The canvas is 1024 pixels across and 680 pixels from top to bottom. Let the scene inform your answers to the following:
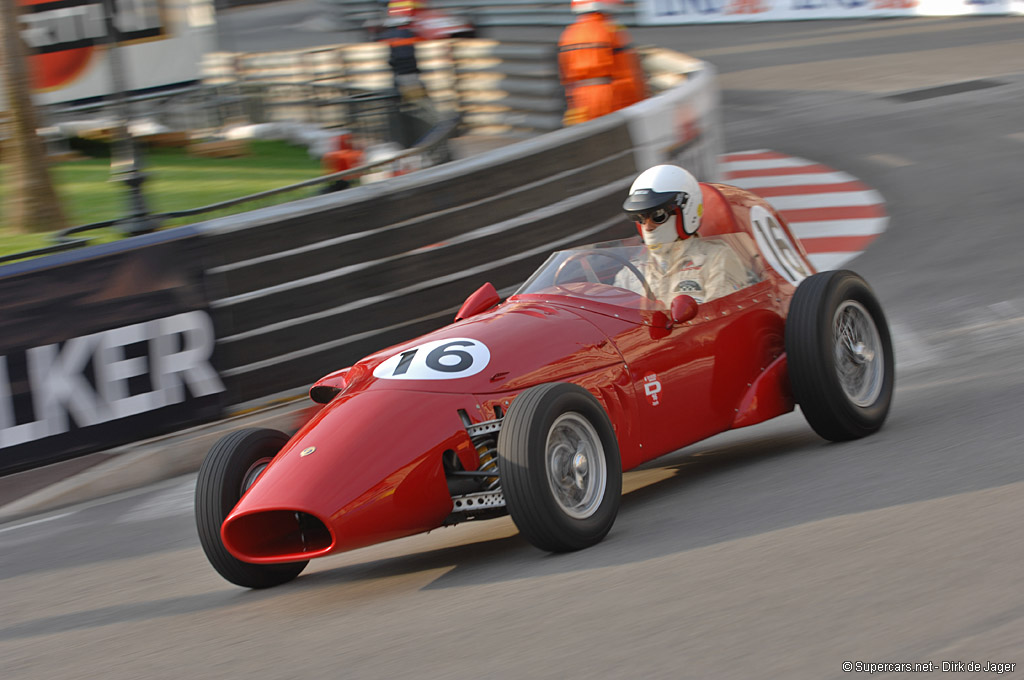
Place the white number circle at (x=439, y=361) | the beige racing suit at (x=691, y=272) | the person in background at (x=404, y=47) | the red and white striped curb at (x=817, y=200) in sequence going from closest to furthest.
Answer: the white number circle at (x=439, y=361) → the beige racing suit at (x=691, y=272) → the red and white striped curb at (x=817, y=200) → the person in background at (x=404, y=47)

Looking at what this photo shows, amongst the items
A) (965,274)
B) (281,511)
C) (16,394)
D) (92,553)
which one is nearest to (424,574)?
(281,511)

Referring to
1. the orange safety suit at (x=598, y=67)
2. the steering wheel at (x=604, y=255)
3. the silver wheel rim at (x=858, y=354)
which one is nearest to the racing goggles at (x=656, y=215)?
the steering wheel at (x=604, y=255)

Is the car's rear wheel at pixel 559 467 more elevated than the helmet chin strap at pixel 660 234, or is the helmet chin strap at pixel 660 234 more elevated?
the helmet chin strap at pixel 660 234

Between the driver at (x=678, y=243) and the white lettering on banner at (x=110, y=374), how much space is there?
2.84 meters

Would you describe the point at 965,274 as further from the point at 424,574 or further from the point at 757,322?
the point at 424,574

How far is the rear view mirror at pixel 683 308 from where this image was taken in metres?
5.57

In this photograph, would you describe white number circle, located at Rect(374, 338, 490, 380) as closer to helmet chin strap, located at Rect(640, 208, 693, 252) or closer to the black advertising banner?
helmet chin strap, located at Rect(640, 208, 693, 252)

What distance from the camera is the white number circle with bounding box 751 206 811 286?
6.57 meters

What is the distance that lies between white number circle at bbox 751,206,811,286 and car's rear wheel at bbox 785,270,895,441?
41 centimetres

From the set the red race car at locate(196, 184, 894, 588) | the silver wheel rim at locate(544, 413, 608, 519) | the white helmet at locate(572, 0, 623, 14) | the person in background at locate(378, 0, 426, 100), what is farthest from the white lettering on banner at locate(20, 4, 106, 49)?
the silver wheel rim at locate(544, 413, 608, 519)

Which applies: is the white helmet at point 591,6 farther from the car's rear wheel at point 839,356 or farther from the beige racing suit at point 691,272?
the car's rear wheel at point 839,356

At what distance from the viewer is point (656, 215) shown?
6191 millimetres

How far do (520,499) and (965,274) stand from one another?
6405 mm

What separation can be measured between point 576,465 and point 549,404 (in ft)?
1.01
